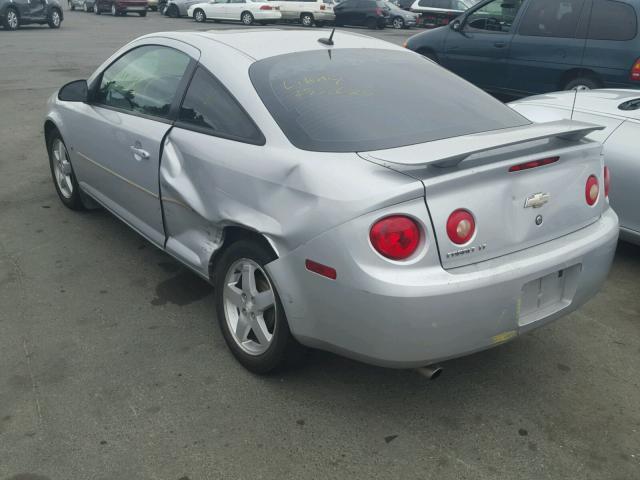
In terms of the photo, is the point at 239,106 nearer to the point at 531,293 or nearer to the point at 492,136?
the point at 492,136

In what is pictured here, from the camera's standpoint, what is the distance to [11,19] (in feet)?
70.1

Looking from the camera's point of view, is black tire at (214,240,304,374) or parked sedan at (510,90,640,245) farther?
parked sedan at (510,90,640,245)

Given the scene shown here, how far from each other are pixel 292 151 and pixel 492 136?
0.88 meters

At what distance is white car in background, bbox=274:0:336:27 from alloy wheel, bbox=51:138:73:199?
21.9 m

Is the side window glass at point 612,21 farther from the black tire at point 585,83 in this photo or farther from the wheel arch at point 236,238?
the wheel arch at point 236,238

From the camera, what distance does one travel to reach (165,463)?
268 cm

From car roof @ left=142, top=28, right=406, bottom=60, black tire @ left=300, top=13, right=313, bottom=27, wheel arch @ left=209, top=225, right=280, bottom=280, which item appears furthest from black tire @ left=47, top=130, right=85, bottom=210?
black tire @ left=300, top=13, right=313, bottom=27

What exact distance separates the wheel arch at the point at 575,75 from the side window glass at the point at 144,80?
5.71 meters

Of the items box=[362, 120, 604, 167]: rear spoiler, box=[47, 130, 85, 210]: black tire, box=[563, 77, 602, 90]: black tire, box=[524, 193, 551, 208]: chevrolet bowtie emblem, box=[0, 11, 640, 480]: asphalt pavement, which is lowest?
box=[0, 11, 640, 480]: asphalt pavement

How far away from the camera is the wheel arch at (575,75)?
7962 millimetres

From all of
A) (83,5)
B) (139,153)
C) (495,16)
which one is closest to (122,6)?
(83,5)

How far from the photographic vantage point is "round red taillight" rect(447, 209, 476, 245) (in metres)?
2.62

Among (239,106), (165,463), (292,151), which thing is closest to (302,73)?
(239,106)

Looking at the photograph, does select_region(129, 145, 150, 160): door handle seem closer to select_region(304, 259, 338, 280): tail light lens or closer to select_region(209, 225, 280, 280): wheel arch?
select_region(209, 225, 280, 280): wheel arch
